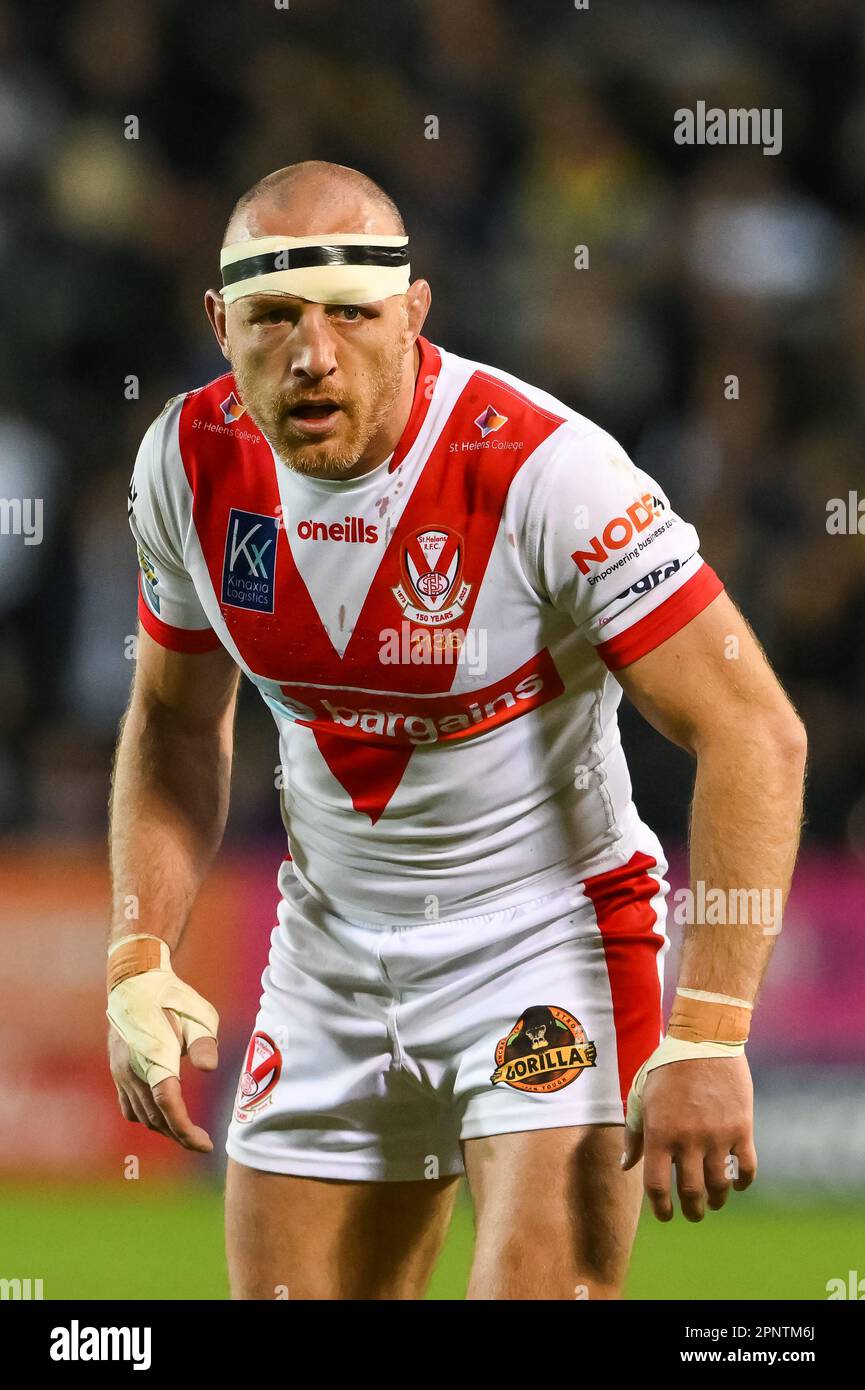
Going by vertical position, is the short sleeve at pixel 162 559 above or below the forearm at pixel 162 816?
above

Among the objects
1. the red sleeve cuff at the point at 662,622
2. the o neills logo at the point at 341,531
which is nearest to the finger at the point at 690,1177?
the red sleeve cuff at the point at 662,622

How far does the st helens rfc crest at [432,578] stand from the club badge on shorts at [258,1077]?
786 mm

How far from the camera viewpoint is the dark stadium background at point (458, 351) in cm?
562

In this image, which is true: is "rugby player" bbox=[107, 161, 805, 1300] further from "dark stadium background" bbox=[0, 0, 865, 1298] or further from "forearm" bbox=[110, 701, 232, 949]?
"dark stadium background" bbox=[0, 0, 865, 1298]

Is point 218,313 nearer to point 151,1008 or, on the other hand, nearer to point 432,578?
point 432,578

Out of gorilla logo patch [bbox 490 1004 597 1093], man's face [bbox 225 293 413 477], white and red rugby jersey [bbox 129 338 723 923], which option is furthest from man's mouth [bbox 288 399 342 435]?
gorilla logo patch [bbox 490 1004 597 1093]

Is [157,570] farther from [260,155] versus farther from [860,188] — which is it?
[860,188]

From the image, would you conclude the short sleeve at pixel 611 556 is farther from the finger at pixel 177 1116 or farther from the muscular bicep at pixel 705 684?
the finger at pixel 177 1116

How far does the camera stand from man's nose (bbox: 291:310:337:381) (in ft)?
9.01

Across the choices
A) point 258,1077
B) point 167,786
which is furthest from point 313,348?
point 258,1077

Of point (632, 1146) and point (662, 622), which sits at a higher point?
point (662, 622)

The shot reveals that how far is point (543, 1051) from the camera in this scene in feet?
9.18

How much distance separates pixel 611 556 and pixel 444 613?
0.28 metres

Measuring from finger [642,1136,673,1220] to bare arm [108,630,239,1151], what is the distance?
997mm
